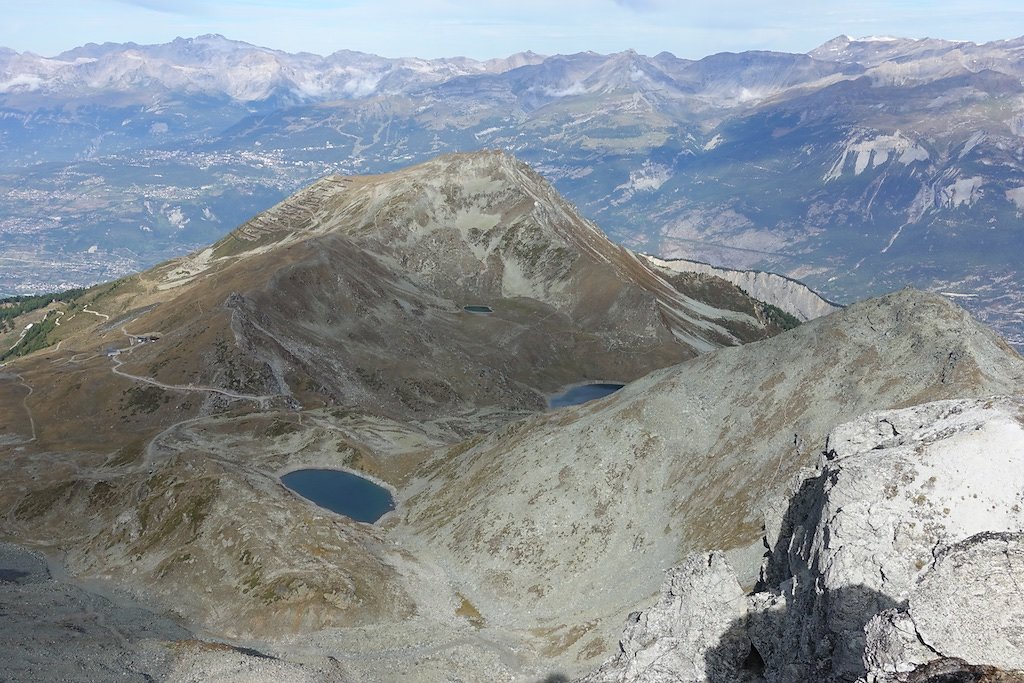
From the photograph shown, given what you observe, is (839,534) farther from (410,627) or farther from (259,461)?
(259,461)

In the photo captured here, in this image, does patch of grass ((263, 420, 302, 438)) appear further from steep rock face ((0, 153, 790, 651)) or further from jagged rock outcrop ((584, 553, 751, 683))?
jagged rock outcrop ((584, 553, 751, 683))

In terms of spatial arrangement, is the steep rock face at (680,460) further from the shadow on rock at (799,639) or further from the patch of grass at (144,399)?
the patch of grass at (144,399)

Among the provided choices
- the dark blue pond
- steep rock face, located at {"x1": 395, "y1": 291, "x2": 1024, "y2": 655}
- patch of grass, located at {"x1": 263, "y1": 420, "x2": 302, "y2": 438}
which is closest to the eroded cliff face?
steep rock face, located at {"x1": 395, "y1": 291, "x2": 1024, "y2": 655}

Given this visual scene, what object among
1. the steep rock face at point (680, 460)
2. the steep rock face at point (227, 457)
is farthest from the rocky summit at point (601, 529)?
the steep rock face at point (227, 457)

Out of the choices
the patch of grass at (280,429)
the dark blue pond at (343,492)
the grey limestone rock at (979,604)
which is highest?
the grey limestone rock at (979,604)

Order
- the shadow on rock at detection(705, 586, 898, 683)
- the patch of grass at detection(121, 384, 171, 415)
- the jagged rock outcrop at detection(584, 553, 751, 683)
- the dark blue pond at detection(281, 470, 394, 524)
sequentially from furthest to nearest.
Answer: the patch of grass at detection(121, 384, 171, 415) < the dark blue pond at detection(281, 470, 394, 524) < the jagged rock outcrop at detection(584, 553, 751, 683) < the shadow on rock at detection(705, 586, 898, 683)

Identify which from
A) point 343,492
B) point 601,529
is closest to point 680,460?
point 601,529
